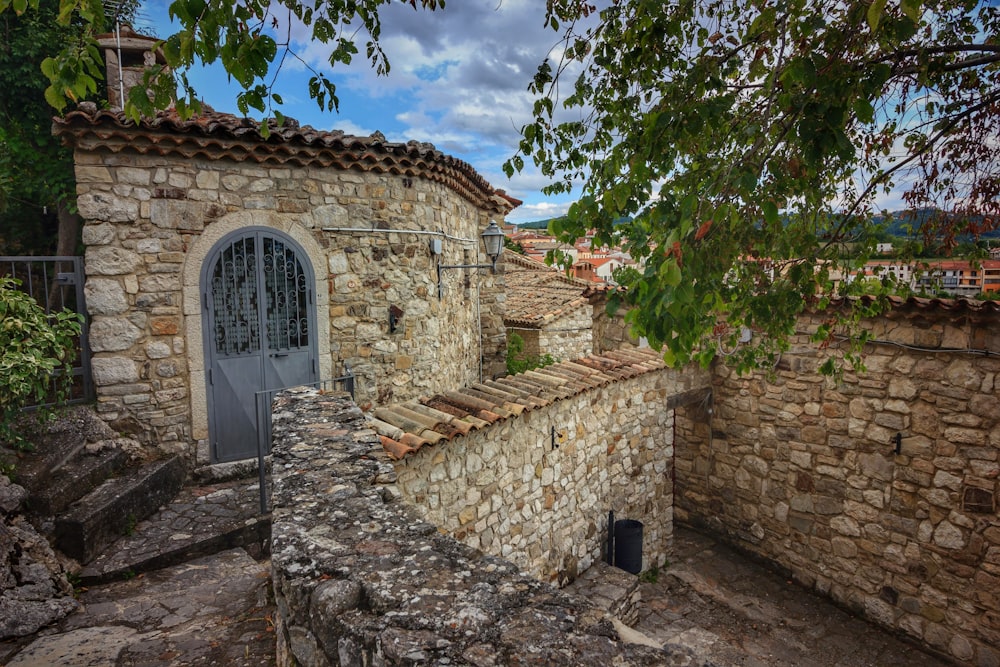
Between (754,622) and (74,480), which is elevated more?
(74,480)

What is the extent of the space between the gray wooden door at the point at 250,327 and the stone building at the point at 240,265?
0.04ft

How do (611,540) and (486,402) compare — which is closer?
(486,402)

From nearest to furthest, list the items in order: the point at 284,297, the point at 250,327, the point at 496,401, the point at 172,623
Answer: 1. the point at 172,623
2. the point at 496,401
3. the point at 250,327
4. the point at 284,297

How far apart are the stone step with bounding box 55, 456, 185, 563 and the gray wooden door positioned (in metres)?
0.68

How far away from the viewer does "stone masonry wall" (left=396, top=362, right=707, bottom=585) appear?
154 inches

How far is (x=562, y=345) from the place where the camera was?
42.9 feet

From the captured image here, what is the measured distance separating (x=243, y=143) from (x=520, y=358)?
8.11 metres

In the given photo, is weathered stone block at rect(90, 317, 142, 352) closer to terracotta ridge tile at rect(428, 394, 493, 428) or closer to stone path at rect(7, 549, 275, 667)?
stone path at rect(7, 549, 275, 667)

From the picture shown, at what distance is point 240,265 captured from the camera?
5.59 metres

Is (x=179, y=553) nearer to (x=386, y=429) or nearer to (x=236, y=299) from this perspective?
(x=386, y=429)

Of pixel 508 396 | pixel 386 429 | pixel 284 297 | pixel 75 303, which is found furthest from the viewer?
pixel 284 297

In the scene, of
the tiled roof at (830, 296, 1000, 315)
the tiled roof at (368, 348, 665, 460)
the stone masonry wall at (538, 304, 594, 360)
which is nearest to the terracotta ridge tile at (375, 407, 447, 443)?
the tiled roof at (368, 348, 665, 460)

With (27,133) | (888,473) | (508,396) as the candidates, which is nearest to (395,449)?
(508,396)

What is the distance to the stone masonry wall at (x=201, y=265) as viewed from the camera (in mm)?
5082
